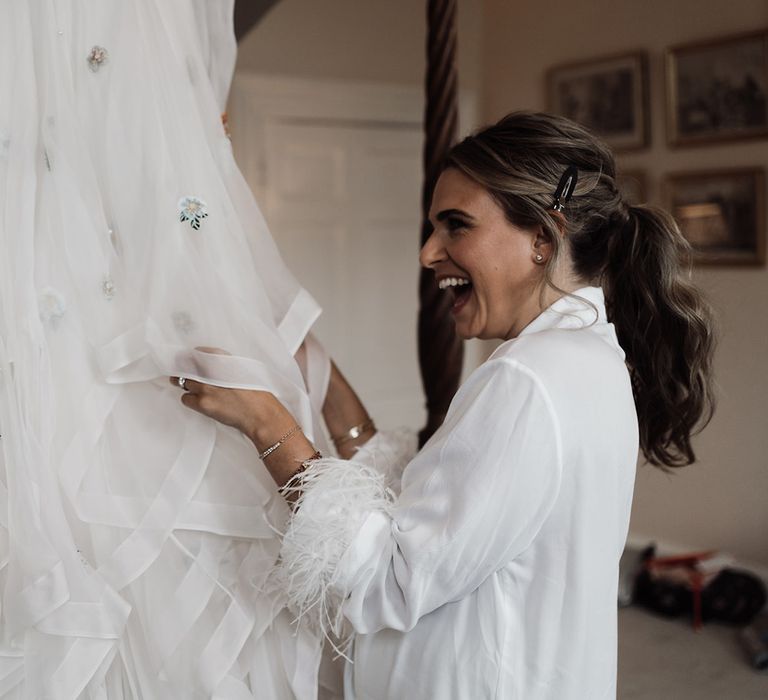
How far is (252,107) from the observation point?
160 inches

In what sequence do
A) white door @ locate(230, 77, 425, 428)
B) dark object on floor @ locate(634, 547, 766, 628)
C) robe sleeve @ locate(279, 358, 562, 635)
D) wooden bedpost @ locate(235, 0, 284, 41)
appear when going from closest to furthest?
robe sleeve @ locate(279, 358, 562, 635) < wooden bedpost @ locate(235, 0, 284, 41) < dark object on floor @ locate(634, 547, 766, 628) < white door @ locate(230, 77, 425, 428)

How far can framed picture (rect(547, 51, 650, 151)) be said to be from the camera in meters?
4.26

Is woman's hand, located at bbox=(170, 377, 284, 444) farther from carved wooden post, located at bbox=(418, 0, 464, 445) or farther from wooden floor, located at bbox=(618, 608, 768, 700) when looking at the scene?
wooden floor, located at bbox=(618, 608, 768, 700)

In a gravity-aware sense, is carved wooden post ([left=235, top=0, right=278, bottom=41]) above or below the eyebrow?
above

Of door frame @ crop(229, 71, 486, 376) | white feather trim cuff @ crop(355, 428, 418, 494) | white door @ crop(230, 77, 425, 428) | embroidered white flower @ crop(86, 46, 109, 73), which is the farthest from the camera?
white door @ crop(230, 77, 425, 428)

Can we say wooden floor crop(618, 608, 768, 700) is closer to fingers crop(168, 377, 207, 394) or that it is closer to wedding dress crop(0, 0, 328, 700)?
wedding dress crop(0, 0, 328, 700)

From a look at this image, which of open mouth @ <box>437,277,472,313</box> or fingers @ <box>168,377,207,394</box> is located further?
open mouth @ <box>437,277,472,313</box>

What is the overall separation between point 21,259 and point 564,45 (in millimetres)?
3856

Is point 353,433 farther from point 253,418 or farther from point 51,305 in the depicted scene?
point 51,305

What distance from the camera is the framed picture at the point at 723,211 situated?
12.7 feet

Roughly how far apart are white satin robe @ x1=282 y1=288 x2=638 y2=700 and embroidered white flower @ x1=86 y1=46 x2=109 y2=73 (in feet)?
2.10

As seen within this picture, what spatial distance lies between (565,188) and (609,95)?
129 inches

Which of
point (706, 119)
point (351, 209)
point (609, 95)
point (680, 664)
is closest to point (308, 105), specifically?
point (351, 209)

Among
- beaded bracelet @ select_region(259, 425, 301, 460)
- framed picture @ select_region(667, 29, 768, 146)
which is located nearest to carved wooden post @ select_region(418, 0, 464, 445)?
beaded bracelet @ select_region(259, 425, 301, 460)
